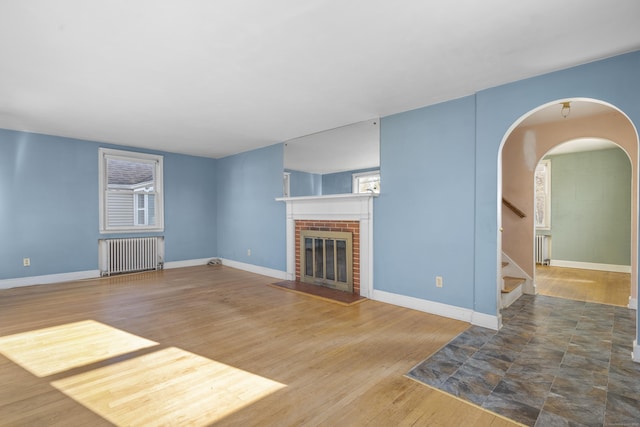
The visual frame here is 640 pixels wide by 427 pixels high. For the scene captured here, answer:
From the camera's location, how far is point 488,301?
10.2ft

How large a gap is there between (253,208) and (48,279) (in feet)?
11.5

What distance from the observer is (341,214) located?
14.7ft

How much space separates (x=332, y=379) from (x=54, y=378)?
1958mm

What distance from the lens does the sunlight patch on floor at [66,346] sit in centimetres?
237

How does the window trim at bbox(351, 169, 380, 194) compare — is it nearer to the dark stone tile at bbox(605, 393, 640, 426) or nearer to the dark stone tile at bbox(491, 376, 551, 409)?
the dark stone tile at bbox(491, 376, 551, 409)

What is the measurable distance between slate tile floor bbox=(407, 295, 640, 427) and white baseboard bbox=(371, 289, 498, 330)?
111mm

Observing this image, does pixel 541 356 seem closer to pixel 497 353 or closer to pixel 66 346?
pixel 497 353

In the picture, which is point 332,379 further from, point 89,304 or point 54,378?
point 89,304

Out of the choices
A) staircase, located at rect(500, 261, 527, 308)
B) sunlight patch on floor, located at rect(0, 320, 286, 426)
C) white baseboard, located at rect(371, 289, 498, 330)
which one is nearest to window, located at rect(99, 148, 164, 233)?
sunlight patch on floor, located at rect(0, 320, 286, 426)

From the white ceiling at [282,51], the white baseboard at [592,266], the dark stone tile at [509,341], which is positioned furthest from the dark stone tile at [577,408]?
the white baseboard at [592,266]

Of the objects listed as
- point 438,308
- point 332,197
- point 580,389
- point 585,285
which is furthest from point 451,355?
point 585,285

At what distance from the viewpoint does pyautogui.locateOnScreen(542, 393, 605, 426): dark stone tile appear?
1.71 metres

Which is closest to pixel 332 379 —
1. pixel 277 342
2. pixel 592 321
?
pixel 277 342

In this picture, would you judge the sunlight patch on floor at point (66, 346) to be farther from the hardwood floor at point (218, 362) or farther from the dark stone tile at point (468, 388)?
the dark stone tile at point (468, 388)
